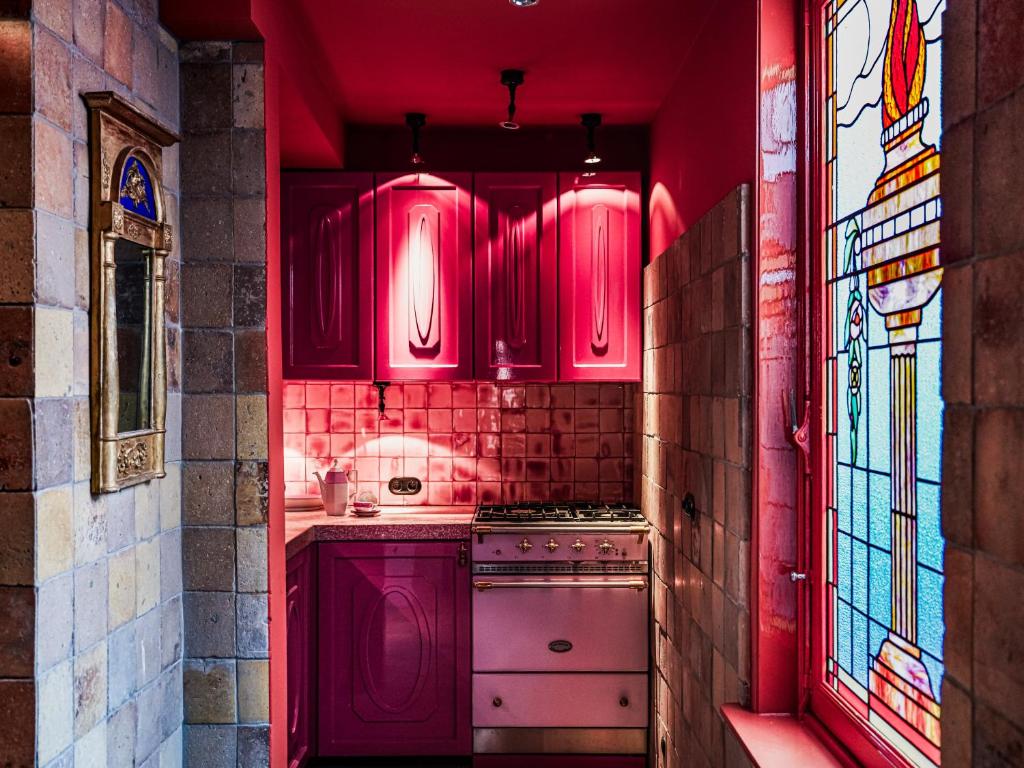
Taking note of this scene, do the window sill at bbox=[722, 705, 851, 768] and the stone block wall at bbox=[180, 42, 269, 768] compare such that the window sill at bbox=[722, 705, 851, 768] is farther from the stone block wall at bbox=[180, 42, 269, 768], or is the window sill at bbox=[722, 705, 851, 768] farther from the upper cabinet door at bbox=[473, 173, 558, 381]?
the upper cabinet door at bbox=[473, 173, 558, 381]

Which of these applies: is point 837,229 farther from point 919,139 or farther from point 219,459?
point 219,459

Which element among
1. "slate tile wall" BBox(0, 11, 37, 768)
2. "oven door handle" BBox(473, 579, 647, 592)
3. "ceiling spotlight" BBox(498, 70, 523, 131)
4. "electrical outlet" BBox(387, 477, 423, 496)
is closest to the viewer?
"slate tile wall" BBox(0, 11, 37, 768)

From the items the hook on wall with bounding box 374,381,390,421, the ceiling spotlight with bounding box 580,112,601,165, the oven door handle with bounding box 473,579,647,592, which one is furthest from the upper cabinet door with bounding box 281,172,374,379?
the oven door handle with bounding box 473,579,647,592

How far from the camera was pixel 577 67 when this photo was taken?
3.02 metres

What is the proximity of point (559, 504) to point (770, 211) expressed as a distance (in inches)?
83.7

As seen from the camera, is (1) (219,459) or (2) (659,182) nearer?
(1) (219,459)

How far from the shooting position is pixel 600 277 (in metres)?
3.57

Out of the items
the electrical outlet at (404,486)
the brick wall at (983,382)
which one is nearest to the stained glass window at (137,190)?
the brick wall at (983,382)

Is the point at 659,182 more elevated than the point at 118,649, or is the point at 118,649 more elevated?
the point at 659,182

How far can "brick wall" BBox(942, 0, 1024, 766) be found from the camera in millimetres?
847

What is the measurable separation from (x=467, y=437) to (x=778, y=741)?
2.36 m

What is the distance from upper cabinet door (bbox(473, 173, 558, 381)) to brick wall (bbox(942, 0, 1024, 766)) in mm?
2586

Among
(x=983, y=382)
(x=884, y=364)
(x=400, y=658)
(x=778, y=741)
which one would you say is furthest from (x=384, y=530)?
(x=983, y=382)

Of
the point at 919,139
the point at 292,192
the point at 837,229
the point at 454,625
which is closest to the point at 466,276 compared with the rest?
the point at 292,192
